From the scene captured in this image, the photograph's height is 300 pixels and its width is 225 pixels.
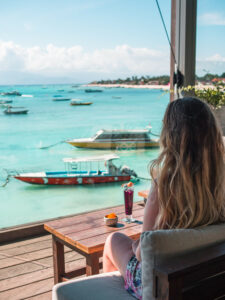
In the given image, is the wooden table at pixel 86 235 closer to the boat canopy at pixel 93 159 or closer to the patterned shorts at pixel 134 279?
the patterned shorts at pixel 134 279

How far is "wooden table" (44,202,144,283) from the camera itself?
6.65 feet

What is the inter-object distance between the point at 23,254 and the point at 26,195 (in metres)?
0.61

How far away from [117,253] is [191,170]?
64cm

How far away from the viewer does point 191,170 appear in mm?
1446

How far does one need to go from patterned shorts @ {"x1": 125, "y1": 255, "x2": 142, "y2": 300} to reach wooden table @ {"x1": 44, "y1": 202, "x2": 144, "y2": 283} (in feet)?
1.01

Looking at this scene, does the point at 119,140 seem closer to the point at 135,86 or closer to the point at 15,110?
the point at 135,86

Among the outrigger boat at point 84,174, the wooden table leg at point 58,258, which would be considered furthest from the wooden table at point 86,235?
the outrigger boat at point 84,174

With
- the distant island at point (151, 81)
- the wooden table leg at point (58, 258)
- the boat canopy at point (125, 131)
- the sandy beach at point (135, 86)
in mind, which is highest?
the distant island at point (151, 81)

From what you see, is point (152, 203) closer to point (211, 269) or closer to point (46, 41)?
point (211, 269)

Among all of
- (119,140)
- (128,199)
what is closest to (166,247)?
(128,199)

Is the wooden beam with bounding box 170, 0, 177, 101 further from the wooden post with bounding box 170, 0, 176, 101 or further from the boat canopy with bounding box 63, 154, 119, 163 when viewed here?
the boat canopy with bounding box 63, 154, 119, 163

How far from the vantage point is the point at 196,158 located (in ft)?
4.78

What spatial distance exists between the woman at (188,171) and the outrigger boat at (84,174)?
2.27 m

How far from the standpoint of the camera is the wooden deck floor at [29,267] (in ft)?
8.54
